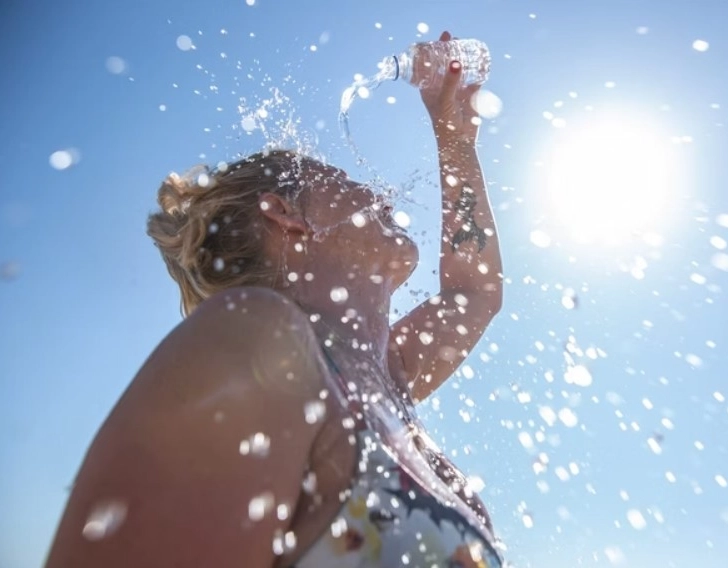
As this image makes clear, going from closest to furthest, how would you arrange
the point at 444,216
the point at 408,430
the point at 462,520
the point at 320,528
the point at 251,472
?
the point at 251,472, the point at 320,528, the point at 462,520, the point at 408,430, the point at 444,216

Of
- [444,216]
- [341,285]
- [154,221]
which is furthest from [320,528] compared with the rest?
[444,216]

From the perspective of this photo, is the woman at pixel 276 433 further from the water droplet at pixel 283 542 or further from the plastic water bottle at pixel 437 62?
the plastic water bottle at pixel 437 62

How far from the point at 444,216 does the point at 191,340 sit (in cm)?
282

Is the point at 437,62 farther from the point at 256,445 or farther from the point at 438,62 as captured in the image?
the point at 256,445

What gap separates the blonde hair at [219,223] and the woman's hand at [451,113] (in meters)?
1.19

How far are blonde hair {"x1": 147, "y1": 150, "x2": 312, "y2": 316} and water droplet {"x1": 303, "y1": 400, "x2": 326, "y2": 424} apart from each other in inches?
48.3

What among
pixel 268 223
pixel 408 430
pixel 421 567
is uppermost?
pixel 268 223

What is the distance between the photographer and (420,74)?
455 centimetres

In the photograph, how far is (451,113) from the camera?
4.48m

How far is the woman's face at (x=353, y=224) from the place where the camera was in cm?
333

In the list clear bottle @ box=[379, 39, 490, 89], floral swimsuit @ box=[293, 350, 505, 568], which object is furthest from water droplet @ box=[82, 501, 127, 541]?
clear bottle @ box=[379, 39, 490, 89]

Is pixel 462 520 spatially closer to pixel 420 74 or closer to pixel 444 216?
pixel 444 216

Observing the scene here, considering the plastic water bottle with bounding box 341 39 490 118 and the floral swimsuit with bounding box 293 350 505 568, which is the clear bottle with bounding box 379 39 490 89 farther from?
the floral swimsuit with bounding box 293 350 505 568

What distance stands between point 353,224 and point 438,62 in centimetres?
176
